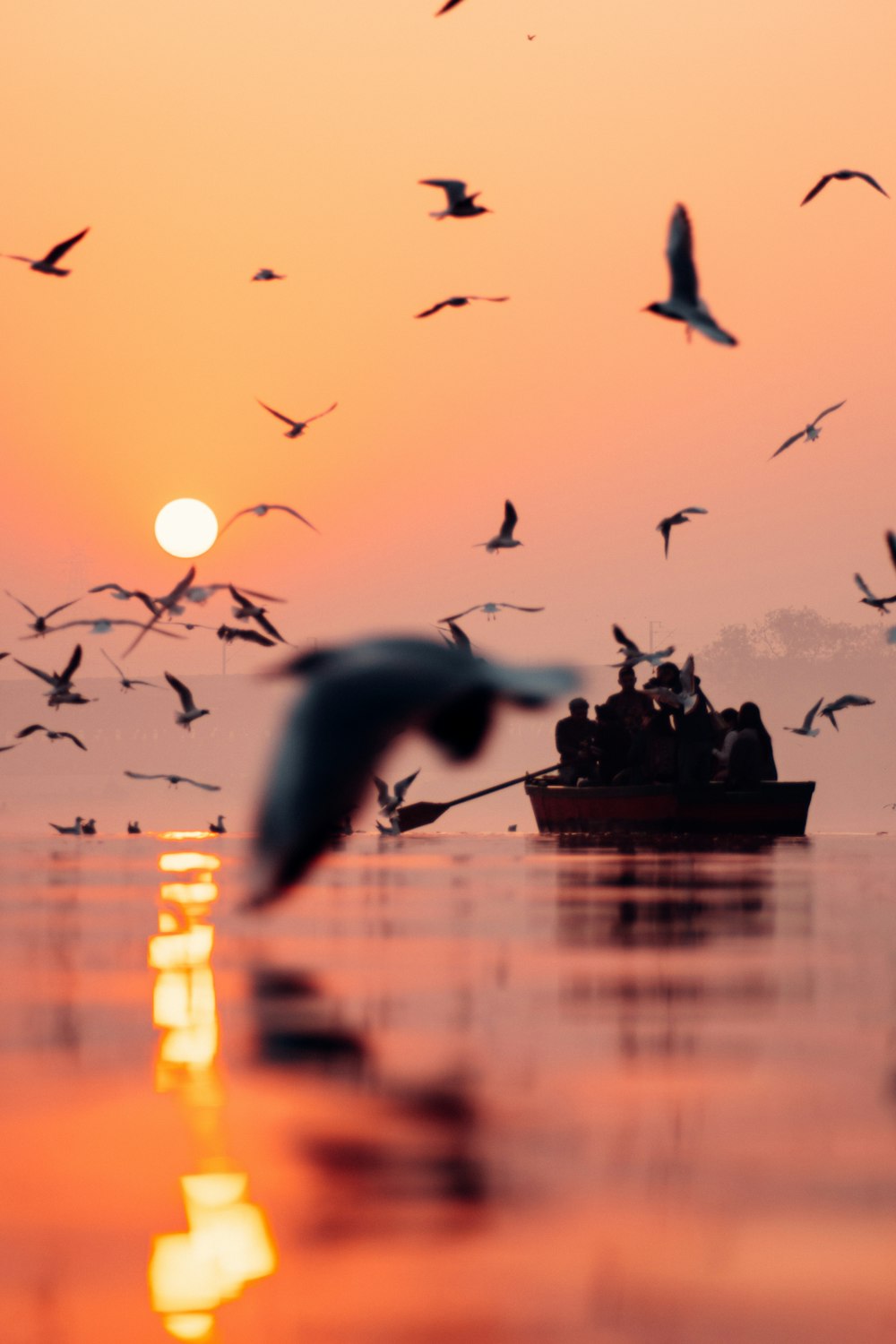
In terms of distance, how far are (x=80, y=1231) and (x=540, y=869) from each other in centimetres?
2106

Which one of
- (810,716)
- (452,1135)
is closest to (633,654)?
(810,716)

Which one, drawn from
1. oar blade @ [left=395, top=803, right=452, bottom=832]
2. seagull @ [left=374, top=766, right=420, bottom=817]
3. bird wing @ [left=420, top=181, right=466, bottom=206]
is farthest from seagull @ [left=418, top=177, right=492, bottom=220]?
oar blade @ [left=395, top=803, right=452, bottom=832]

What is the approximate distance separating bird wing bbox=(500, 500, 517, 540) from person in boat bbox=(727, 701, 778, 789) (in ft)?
24.5

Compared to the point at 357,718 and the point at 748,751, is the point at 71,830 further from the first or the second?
the point at 357,718

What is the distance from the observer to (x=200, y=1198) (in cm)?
647

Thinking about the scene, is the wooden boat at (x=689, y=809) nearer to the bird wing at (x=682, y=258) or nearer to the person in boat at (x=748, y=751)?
the person in boat at (x=748, y=751)

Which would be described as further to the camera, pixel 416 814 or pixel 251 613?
pixel 416 814

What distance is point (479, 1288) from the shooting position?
17.5 feet

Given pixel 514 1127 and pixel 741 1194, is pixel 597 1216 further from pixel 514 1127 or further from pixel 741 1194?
pixel 514 1127

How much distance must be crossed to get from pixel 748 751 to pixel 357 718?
30.1 metres

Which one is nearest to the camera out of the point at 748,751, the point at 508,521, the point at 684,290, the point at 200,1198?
the point at 200,1198

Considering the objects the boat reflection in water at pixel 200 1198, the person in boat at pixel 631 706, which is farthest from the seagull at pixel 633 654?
the boat reflection in water at pixel 200 1198

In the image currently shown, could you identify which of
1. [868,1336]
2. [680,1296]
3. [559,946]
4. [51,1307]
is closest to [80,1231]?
[51,1307]

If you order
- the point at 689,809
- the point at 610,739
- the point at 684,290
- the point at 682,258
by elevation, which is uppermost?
the point at 682,258
